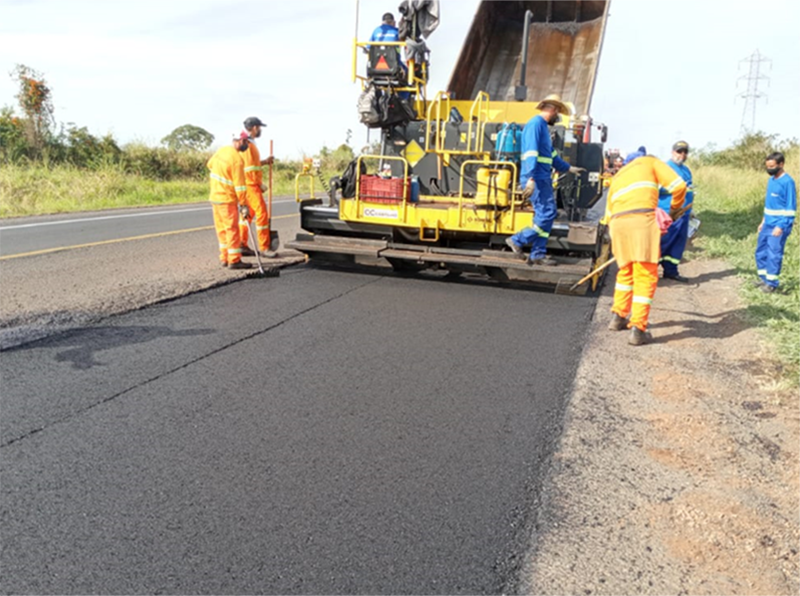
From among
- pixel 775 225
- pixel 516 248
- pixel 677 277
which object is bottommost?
pixel 677 277

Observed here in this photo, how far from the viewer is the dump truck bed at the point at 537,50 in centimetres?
1002

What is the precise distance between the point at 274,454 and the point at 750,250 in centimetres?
893

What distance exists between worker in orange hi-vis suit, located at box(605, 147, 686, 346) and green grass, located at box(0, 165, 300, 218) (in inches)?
480

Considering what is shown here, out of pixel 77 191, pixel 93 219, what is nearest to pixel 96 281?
pixel 93 219

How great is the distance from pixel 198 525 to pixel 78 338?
275 cm

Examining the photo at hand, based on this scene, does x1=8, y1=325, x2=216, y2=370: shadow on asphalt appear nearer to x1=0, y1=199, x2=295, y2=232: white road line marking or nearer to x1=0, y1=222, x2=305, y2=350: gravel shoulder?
x1=0, y1=222, x2=305, y2=350: gravel shoulder

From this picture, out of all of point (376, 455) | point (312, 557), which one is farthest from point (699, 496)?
point (312, 557)

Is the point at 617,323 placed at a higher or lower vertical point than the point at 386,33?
lower

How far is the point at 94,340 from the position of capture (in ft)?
15.1

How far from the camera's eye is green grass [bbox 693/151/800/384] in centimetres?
534

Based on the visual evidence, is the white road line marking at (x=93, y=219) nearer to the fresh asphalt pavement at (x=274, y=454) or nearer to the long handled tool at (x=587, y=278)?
the fresh asphalt pavement at (x=274, y=454)

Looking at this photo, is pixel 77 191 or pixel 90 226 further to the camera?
pixel 77 191

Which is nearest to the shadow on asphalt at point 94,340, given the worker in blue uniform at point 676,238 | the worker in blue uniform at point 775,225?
the worker in blue uniform at point 676,238

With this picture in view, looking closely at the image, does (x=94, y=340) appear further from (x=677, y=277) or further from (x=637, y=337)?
(x=677, y=277)
